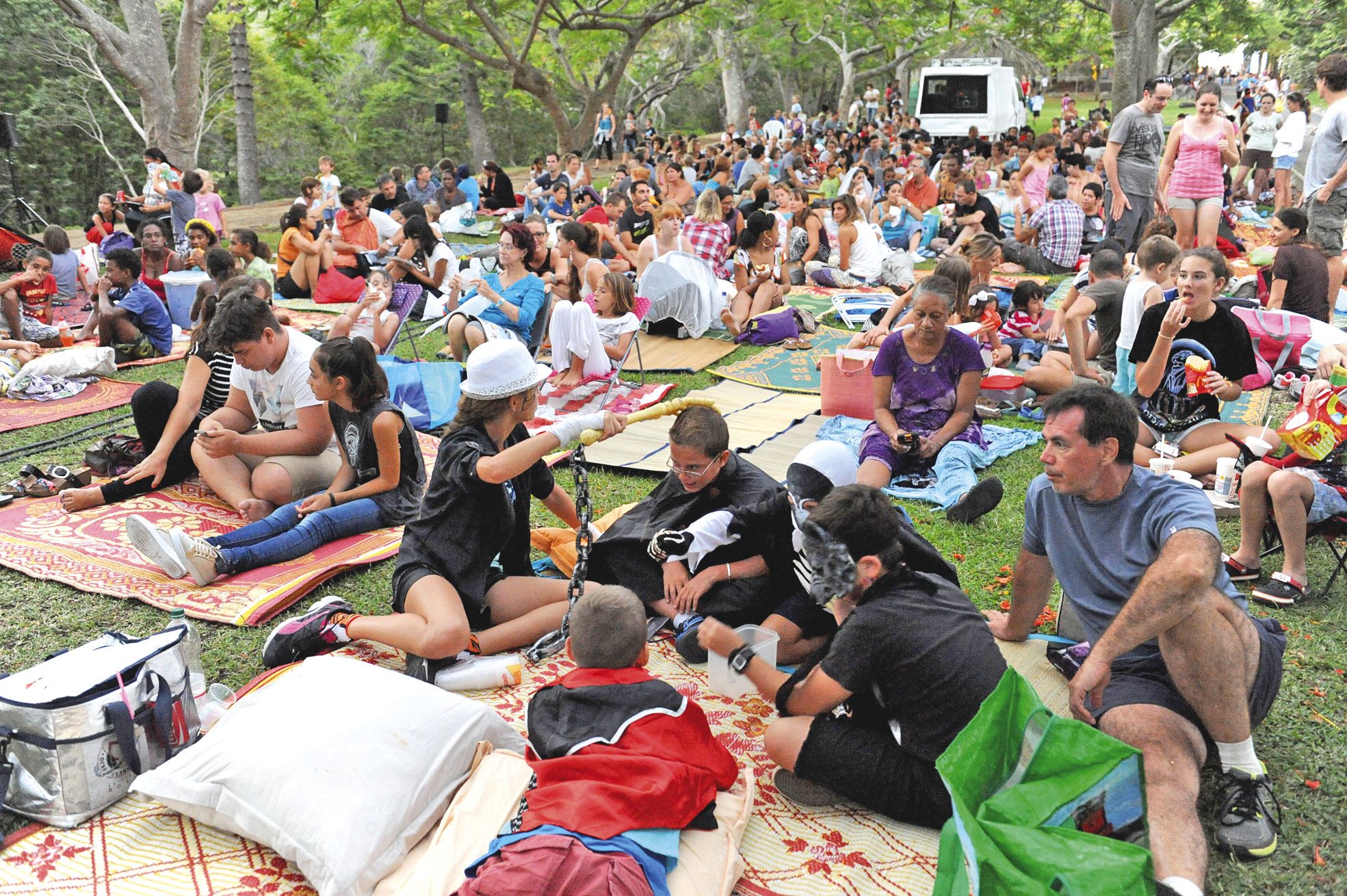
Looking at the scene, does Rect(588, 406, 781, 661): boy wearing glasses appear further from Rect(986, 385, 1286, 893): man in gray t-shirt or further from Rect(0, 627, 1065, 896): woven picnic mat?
Rect(986, 385, 1286, 893): man in gray t-shirt

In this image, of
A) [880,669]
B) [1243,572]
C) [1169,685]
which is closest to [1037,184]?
[1243,572]

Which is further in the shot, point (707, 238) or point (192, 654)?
point (707, 238)

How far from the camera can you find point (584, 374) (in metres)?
7.83

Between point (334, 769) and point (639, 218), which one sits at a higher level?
point (639, 218)

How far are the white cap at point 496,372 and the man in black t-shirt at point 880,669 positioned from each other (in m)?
1.37

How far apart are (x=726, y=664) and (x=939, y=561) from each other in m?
0.74

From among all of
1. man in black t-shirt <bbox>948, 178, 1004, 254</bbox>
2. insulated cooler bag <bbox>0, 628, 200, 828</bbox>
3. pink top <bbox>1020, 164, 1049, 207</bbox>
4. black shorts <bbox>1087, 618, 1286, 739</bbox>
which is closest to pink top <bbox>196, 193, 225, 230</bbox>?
man in black t-shirt <bbox>948, 178, 1004, 254</bbox>

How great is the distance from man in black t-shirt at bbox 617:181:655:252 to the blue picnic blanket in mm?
5919

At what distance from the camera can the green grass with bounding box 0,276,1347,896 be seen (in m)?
2.97

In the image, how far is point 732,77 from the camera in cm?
3438

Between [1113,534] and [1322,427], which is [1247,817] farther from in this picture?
[1322,427]

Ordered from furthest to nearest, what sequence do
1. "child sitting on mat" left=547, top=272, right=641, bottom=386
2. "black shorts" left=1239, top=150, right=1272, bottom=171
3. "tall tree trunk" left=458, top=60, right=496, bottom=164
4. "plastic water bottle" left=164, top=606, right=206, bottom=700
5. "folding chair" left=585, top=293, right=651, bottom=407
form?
1. "tall tree trunk" left=458, top=60, right=496, bottom=164
2. "black shorts" left=1239, top=150, right=1272, bottom=171
3. "folding chair" left=585, top=293, right=651, bottom=407
4. "child sitting on mat" left=547, top=272, right=641, bottom=386
5. "plastic water bottle" left=164, top=606, right=206, bottom=700

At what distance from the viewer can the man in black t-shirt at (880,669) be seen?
297 cm

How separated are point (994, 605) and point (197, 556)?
11.7ft
